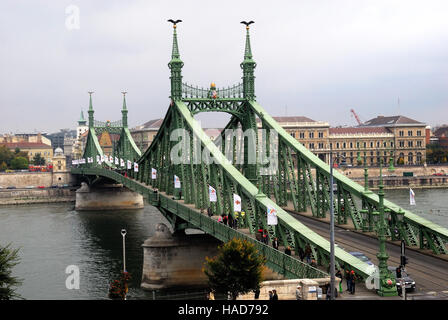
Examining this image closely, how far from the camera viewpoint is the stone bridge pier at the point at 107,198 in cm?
11475

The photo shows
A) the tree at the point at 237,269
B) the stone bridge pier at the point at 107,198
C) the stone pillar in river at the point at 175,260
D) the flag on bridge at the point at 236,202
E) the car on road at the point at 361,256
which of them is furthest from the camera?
the stone bridge pier at the point at 107,198

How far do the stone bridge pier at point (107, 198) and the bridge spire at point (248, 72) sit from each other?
62.9 meters

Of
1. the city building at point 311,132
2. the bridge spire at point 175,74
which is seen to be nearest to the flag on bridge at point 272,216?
the bridge spire at point 175,74

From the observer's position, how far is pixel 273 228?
3831 cm

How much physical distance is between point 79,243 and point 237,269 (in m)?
46.1

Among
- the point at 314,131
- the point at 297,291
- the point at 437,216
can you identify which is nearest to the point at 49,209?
the point at 437,216

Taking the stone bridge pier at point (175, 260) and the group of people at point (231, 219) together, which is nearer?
the group of people at point (231, 219)

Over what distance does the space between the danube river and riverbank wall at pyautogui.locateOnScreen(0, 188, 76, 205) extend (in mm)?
12256

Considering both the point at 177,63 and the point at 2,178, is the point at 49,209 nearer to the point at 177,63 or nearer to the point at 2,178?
the point at 2,178

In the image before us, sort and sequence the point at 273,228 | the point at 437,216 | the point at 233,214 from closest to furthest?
the point at 273,228 < the point at 233,214 < the point at 437,216

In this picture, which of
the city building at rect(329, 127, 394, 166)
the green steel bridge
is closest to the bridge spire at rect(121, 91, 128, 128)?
the green steel bridge

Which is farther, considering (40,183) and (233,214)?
(40,183)

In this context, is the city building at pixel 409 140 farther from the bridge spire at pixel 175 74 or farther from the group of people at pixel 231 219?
the group of people at pixel 231 219
